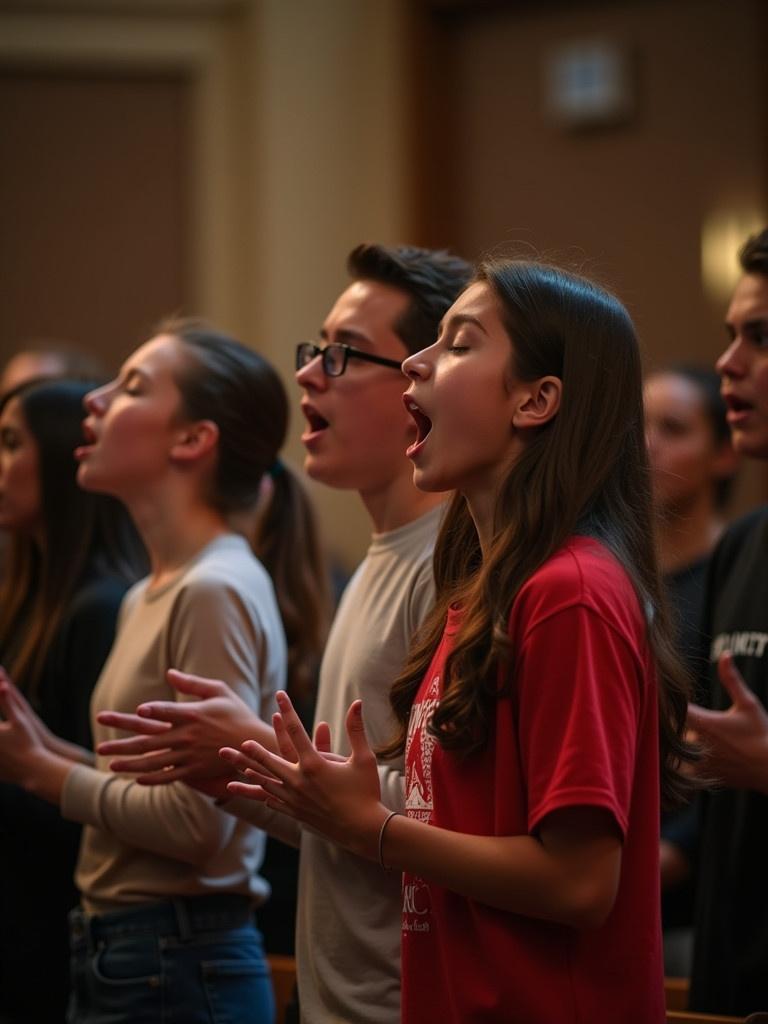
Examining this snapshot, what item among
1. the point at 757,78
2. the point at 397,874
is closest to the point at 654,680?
the point at 397,874

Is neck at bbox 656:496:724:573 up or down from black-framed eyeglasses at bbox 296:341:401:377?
down

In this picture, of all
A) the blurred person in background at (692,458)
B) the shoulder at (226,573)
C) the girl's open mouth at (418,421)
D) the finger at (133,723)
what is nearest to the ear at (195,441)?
the shoulder at (226,573)

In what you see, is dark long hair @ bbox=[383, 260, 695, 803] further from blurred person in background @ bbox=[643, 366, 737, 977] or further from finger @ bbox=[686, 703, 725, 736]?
blurred person in background @ bbox=[643, 366, 737, 977]

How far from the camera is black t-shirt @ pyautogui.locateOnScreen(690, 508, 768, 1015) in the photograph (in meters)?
1.81

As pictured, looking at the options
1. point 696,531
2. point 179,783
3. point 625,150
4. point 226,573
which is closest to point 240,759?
point 179,783

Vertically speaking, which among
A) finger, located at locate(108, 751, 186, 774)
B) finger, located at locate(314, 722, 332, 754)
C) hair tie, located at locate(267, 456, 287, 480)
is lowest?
finger, located at locate(108, 751, 186, 774)

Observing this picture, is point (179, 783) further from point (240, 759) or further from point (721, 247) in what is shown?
point (721, 247)

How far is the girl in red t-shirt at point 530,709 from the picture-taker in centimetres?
117

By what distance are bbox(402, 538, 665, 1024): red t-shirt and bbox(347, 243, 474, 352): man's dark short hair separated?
63 centimetres

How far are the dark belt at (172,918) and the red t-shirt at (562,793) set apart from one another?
631mm

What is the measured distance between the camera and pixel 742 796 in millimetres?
1864

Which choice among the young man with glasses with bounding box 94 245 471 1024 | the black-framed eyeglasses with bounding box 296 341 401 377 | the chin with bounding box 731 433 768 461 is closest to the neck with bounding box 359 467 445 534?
the young man with glasses with bounding box 94 245 471 1024

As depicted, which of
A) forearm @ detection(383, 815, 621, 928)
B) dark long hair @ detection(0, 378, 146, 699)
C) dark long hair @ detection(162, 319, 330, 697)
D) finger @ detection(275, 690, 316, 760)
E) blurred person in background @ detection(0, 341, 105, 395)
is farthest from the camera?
blurred person in background @ detection(0, 341, 105, 395)

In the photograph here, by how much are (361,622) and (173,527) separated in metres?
0.47
